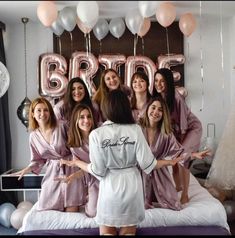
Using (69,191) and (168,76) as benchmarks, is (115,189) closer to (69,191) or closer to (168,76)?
(69,191)

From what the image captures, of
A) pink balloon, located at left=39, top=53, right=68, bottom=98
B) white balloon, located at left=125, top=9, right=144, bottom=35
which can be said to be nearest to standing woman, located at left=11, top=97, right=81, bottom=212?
pink balloon, located at left=39, top=53, right=68, bottom=98

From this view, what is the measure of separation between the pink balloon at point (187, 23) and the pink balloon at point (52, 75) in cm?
64

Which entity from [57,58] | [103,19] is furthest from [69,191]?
[103,19]

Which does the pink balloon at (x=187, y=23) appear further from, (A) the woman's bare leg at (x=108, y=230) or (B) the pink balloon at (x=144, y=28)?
(A) the woman's bare leg at (x=108, y=230)

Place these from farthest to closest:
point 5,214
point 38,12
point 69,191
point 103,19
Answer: point 5,214 → point 69,191 → point 103,19 → point 38,12

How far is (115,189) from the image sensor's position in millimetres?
1283

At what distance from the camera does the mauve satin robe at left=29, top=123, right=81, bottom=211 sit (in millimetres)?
1597

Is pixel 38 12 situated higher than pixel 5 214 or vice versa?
pixel 38 12

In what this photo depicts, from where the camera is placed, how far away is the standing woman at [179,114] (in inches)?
60.6

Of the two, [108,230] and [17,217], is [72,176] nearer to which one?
[108,230]

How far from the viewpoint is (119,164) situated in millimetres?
1271

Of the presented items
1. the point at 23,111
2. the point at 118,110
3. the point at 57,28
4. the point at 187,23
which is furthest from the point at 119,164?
the point at 23,111

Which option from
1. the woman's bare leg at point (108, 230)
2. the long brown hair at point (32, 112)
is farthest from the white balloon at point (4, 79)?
A: the woman's bare leg at point (108, 230)

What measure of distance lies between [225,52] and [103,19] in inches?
25.1
